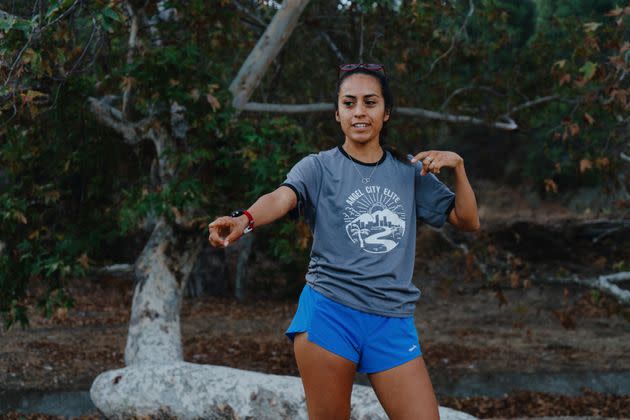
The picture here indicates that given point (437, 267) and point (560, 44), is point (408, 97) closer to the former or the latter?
point (560, 44)

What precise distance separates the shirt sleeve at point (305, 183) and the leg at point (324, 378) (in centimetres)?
47

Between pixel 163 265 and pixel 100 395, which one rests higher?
pixel 163 265

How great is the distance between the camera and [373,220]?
9.61 ft

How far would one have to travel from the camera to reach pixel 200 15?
8.20 metres

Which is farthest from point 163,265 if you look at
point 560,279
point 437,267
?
point 437,267

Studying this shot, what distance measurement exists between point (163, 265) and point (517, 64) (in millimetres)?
5838

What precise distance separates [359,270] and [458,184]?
0.52 m

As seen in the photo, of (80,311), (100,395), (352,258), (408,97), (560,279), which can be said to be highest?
(408,97)

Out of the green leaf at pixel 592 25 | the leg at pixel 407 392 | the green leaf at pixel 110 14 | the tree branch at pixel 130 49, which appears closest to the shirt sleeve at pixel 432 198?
the leg at pixel 407 392

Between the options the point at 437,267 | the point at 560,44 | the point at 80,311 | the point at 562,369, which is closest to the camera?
the point at 562,369

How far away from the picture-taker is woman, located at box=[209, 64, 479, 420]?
9.43ft

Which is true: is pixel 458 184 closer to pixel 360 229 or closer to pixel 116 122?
pixel 360 229

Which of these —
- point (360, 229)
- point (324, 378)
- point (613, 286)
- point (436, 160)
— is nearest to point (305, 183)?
point (360, 229)

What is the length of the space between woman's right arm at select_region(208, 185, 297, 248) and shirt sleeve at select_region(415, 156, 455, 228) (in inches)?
20.3
